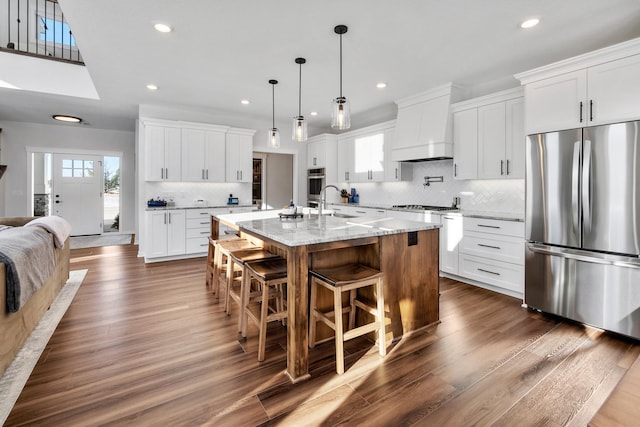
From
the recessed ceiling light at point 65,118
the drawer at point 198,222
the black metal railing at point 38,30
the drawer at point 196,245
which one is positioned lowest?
the drawer at point 196,245

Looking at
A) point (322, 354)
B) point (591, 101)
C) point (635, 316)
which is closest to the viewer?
point (322, 354)

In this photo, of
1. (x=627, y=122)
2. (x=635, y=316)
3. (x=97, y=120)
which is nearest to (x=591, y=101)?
(x=627, y=122)

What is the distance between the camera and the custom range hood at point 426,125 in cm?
437

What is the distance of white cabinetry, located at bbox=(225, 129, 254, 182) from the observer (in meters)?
5.99

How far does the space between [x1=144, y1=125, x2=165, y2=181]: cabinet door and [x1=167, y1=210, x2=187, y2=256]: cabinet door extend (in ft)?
2.22

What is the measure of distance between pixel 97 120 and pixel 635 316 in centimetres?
862

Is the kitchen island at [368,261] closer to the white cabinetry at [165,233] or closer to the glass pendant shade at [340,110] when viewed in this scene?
the glass pendant shade at [340,110]

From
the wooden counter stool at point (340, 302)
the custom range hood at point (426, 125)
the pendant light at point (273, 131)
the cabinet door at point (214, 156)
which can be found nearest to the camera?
the wooden counter stool at point (340, 302)

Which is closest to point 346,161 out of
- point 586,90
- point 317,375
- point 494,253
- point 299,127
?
point 299,127

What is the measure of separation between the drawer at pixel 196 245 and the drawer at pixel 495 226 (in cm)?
416

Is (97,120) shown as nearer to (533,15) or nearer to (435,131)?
(435,131)

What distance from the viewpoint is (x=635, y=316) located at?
8.29 ft

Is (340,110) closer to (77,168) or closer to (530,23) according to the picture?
(530,23)

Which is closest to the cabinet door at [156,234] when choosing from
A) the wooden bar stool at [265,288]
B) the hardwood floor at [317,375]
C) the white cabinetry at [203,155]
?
the white cabinetry at [203,155]
